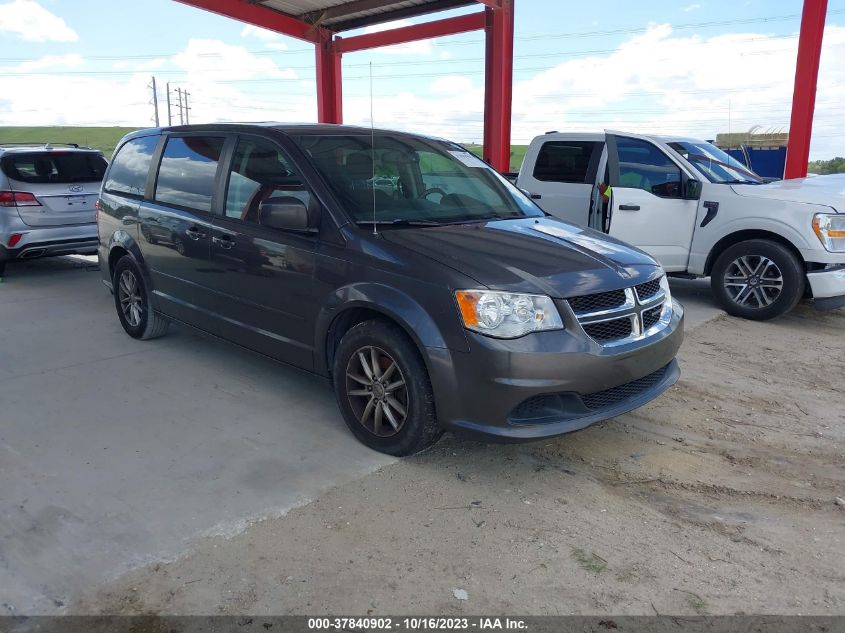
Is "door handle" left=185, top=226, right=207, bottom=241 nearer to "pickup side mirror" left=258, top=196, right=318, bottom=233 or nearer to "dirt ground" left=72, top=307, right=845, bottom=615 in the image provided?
"pickup side mirror" left=258, top=196, right=318, bottom=233

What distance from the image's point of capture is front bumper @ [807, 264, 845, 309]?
21.2ft

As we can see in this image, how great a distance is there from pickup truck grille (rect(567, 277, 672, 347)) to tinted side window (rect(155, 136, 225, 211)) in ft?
8.90

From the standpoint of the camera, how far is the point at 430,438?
3.54 m

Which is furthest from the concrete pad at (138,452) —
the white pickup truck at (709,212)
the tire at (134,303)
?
the white pickup truck at (709,212)

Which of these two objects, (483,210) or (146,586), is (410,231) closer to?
(483,210)

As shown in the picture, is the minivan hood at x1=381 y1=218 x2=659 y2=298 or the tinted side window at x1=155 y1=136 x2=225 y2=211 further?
the tinted side window at x1=155 y1=136 x2=225 y2=211

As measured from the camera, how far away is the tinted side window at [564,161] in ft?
26.1

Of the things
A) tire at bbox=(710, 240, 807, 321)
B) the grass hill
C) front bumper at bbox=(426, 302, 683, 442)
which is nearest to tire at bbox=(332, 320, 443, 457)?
front bumper at bbox=(426, 302, 683, 442)

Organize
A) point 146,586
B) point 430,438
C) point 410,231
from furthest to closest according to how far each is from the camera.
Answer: point 410,231
point 430,438
point 146,586

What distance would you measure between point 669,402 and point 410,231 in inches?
86.5

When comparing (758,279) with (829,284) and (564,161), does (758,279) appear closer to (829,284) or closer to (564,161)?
(829,284)

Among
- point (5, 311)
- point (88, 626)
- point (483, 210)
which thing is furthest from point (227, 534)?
point (5, 311)

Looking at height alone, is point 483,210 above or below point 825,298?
above

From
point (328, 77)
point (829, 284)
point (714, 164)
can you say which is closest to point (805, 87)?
point (714, 164)
